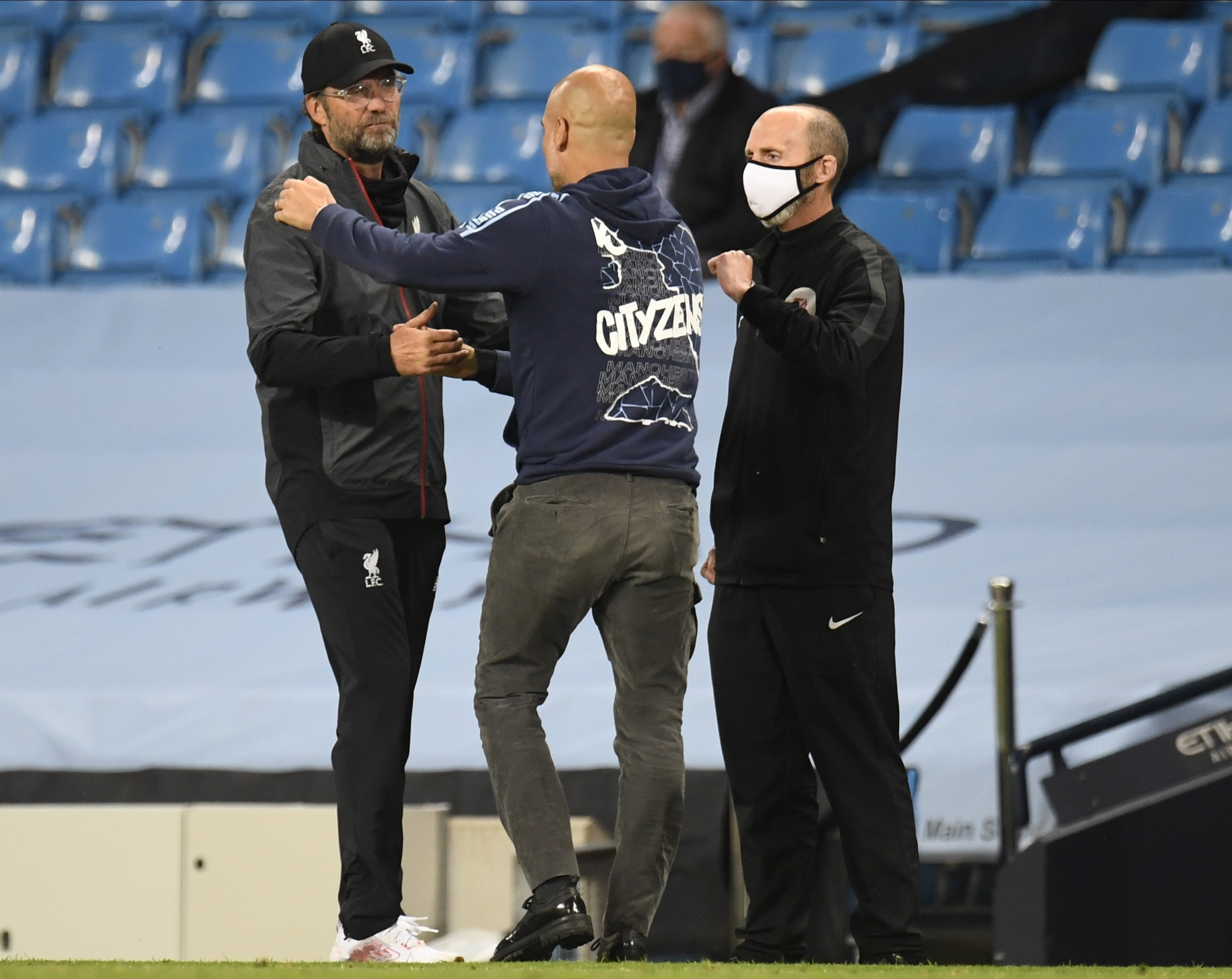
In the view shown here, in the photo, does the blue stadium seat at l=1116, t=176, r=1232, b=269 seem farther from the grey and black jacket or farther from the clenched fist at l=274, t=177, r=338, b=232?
the clenched fist at l=274, t=177, r=338, b=232

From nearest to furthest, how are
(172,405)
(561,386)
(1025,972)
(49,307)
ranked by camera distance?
(1025,972)
(561,386)
(172,405)
(49,307)

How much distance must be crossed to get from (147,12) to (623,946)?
817 cm

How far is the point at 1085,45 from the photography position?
819 cm

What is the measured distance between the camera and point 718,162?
7.39m

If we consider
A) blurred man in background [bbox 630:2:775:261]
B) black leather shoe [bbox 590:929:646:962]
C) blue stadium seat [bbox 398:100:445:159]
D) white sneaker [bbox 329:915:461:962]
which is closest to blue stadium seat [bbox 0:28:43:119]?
blue stadium seat [bbox 398:100:445:159]

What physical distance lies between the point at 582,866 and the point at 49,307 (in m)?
4.56

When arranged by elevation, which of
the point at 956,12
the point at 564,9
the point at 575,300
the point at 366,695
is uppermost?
the point at 564,9

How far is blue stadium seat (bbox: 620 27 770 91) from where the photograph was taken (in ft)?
28.4

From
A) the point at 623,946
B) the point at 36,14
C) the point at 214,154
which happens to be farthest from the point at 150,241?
the point at 623,946

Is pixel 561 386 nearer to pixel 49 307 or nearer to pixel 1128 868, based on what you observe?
pixel 1128 868

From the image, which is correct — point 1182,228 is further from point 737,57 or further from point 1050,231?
point 737,57

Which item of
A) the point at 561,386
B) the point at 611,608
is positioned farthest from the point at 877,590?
the point at 561,386

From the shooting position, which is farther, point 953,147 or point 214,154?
point 214,154

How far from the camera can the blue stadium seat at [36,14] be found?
31.6ft
